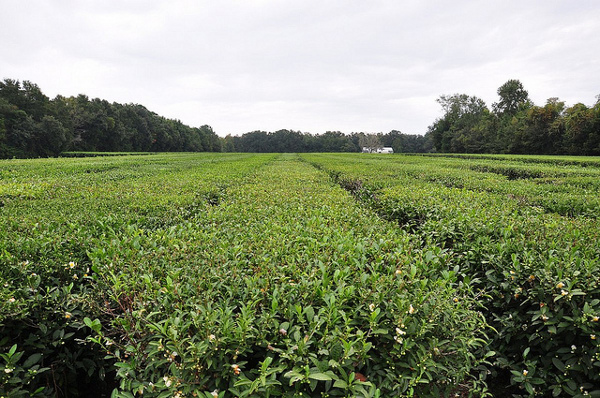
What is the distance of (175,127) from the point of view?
81750 millimetres

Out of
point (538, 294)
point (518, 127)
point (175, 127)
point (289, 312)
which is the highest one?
point (175, 127)

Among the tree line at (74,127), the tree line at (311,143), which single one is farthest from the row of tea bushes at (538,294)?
the tree line at (311,143)

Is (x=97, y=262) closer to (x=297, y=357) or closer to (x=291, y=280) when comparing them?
(x=291, y=280)

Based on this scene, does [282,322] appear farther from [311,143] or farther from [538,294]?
[311,143]

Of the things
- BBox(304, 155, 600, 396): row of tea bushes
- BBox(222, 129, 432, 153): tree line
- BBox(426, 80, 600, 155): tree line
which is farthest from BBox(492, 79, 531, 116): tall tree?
BBox(304, 155, 600, 396): row of tea bushes

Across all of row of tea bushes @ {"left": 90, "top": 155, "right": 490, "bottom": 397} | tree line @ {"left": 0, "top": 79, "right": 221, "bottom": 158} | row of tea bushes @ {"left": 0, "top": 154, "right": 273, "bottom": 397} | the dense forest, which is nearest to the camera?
row of tea bushes @ {"left": 90, "top": 155, "right": 490, "bottom": 397}

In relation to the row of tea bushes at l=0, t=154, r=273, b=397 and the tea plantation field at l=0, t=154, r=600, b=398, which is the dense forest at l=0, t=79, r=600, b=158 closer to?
the tea plantation field at l=0, t=154, r=600, b=398

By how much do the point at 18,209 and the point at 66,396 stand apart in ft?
10.4

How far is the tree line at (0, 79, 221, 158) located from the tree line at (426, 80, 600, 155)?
224ft

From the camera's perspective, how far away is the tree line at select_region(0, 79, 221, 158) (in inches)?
1646

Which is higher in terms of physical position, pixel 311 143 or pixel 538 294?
pixel 311 143

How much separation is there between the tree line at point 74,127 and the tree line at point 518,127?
224ft

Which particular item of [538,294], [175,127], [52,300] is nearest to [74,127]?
[175,127]

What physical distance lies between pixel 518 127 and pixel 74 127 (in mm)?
75764
